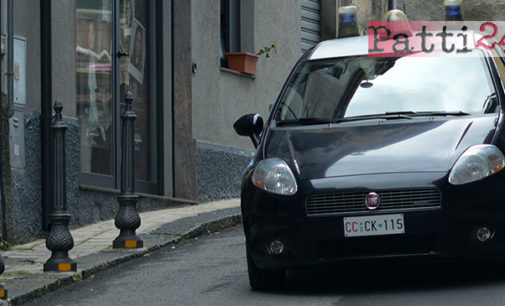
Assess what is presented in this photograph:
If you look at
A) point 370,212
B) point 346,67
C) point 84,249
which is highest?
point 346,67

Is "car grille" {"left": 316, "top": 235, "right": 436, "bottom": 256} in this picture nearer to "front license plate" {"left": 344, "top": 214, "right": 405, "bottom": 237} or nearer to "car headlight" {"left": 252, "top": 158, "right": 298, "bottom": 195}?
"front license plate" {"left": 344, "top": 214, "right": 405, "bottom": 237}

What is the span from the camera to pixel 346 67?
8.17m

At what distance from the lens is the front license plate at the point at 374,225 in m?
6.62

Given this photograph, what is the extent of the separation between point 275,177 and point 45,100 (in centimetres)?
456

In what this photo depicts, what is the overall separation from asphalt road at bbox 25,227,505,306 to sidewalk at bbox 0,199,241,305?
0.38 feet

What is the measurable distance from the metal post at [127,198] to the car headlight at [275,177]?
9.52 feet

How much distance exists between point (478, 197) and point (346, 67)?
1.87m

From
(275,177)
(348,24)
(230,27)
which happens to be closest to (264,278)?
(275,177)

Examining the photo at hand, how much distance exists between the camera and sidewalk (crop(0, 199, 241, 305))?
7.84 m

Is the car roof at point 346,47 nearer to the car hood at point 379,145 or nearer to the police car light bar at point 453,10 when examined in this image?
the police car light bar at point 453,10

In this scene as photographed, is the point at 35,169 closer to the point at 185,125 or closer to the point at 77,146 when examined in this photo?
the point at 77,146

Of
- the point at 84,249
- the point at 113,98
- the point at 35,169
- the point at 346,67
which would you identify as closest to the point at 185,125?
the point at 113,98

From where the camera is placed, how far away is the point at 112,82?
1287 cm

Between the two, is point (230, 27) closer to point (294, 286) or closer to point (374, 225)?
point (294, 286)
